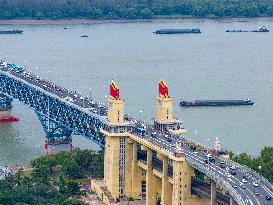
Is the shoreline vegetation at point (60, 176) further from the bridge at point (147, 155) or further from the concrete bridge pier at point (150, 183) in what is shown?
the concrete bridge pier at point (150, 183)

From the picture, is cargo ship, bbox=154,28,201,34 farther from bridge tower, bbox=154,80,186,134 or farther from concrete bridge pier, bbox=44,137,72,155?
bridge tower, bbox=154,80,186,134

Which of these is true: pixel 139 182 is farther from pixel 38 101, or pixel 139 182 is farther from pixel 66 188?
pixel 38 101

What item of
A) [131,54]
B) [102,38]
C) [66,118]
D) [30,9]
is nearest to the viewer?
[66,118]

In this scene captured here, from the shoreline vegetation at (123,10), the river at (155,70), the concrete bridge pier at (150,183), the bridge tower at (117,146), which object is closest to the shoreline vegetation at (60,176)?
the bridge tower at (117,146)

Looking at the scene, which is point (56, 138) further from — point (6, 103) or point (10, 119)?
point (6, 103)

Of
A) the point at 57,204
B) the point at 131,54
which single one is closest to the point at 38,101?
the point at 57,204

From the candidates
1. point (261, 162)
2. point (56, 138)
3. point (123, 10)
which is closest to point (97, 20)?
point (123, 10)

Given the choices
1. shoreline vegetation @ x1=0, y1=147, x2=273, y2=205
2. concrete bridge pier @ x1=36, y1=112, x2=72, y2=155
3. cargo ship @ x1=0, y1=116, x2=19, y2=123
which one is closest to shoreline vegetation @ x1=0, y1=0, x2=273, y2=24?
cargo ship @ x1=0, y1=116, x2=19, y2=123
